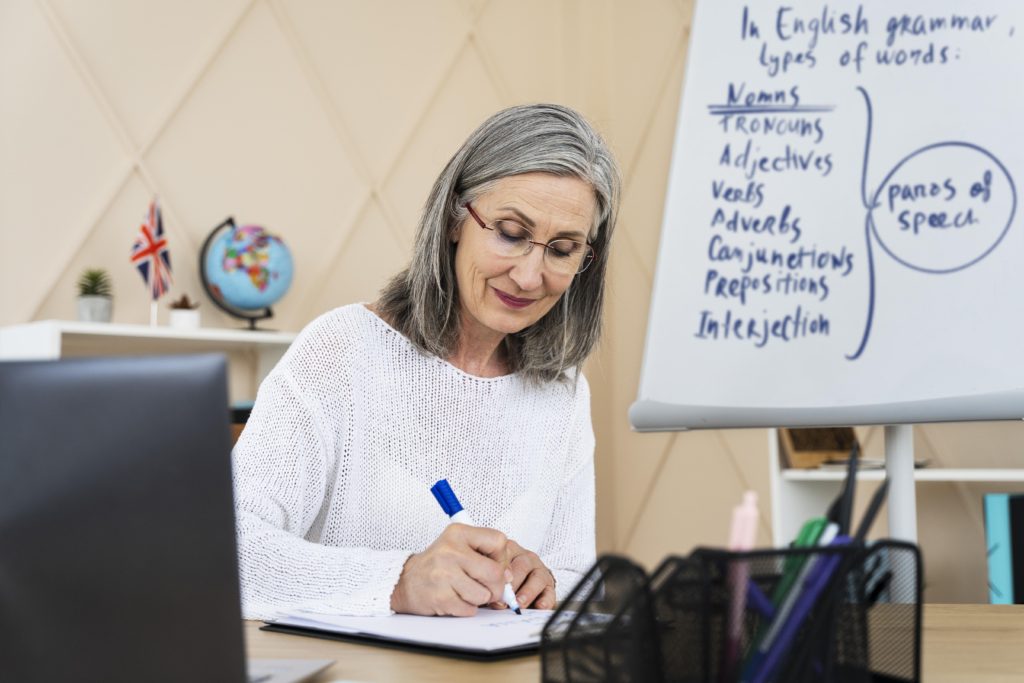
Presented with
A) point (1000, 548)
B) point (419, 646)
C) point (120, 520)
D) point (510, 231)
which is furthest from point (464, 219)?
point (1000, 548)

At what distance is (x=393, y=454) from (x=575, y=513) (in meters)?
0.24

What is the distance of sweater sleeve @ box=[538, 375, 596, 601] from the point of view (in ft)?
4.05

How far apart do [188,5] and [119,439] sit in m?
2.03

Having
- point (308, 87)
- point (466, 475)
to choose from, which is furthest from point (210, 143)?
point (466, 475)

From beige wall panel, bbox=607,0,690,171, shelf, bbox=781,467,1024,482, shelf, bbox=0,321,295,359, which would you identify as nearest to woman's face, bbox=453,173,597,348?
shelf, bbox=0,321,295,359

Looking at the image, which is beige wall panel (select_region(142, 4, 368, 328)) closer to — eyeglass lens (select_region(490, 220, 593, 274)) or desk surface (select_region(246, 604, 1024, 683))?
eyeglass lens (select_region(490, 220, 593, 274))

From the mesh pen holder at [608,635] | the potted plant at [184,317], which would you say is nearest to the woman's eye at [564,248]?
the mesh pen holder at [608,635]

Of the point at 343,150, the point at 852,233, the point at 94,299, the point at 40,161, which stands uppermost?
the point at 343,150

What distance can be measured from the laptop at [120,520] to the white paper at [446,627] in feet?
0.92

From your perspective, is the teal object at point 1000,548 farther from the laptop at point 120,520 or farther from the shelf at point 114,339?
the laptop at point 120,520

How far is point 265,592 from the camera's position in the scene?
94cm

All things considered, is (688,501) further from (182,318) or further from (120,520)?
(120,520)

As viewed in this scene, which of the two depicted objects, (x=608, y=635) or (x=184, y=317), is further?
(x=184, y=317)

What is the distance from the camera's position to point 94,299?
1.94 metres
